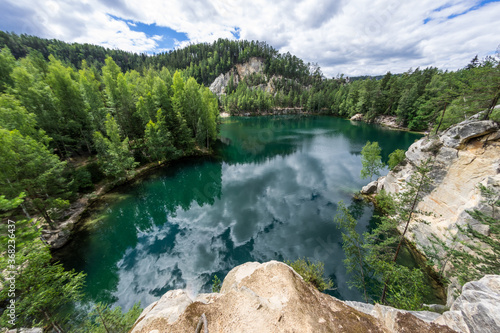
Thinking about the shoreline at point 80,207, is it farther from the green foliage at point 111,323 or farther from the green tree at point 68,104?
the green tree at point 68,104

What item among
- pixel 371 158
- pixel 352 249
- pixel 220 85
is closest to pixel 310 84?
pixel 220 85

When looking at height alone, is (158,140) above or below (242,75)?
below

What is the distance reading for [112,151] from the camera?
24.0 meters

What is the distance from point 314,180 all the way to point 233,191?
14.7m

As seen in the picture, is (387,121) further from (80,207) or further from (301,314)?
(80,207)

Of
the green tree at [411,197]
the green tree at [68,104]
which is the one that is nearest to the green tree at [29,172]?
the green tree at [68,104]

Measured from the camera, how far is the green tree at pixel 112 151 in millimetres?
23531

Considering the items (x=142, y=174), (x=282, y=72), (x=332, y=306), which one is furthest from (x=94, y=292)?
(x=282, y=72)

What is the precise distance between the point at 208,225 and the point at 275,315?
50.9 ft

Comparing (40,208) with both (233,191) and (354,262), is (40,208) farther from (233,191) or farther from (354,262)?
(354,262)

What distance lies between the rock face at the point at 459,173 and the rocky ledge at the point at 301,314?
9.91m

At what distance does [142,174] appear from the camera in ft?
97.7

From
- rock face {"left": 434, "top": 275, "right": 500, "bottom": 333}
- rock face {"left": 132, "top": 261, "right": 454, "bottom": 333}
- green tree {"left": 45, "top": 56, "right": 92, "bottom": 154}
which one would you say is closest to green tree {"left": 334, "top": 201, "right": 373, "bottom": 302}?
rock face {"left": 434, "top": 275, "right": 500, "bottom": 333}

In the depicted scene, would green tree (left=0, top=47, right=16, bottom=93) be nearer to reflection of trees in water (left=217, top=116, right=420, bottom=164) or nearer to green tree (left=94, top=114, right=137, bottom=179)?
green tree (left=94, top=114, right=137, bottom=179)
